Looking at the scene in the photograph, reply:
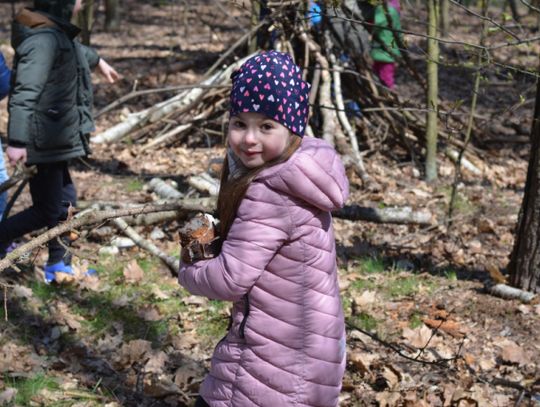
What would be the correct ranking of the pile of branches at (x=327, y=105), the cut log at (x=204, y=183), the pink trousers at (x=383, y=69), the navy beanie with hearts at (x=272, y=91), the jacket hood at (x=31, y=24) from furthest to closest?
the pink trousers at (x=383, y=69)
the pile of branches at (x=327, y=105)
the cut log at (x=204, y=183)
the jacket hood at (x=31, y=24)
the navy beanie with hearts at (x=272, y=91)

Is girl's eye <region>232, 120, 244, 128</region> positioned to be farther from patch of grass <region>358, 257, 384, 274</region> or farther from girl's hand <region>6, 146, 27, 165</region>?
patch of grass <region>358, 257, 384, 274</region>

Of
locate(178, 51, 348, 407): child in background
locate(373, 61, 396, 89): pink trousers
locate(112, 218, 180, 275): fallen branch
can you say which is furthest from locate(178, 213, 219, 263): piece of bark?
locate(373, 61, 396, 89): pink trousers

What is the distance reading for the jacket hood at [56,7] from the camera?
4312mm

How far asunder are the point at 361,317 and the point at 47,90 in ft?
7.96

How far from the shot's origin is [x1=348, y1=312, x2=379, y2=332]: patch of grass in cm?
428

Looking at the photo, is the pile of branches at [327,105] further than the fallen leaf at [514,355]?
Yes

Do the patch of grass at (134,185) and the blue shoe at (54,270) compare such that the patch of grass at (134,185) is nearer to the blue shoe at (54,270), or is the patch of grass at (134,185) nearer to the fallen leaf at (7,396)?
the blue shoe at (54,270)

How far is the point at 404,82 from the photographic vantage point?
1143 cm

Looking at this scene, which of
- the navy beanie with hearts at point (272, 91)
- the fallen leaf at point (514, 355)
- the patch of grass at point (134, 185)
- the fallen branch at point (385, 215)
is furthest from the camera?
the patch of grass at point (134, 185)

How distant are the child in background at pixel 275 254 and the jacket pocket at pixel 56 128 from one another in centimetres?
222

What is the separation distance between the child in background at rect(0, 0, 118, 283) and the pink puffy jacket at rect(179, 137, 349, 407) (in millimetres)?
1838

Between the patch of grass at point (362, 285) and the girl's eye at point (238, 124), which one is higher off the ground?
the girl's eye at point (238, 124)

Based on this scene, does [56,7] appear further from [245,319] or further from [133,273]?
[245,319]

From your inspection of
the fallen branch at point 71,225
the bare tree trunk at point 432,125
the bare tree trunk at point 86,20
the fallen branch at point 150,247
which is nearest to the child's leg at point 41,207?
the fallen branch at point 150,247
